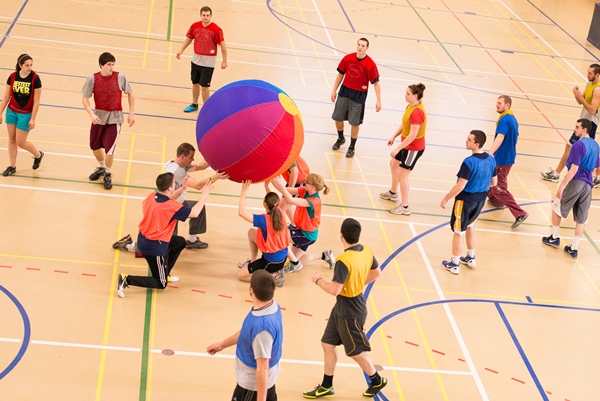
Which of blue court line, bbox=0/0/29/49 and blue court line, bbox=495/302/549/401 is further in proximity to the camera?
blue court line, bbox=0/0/29/49

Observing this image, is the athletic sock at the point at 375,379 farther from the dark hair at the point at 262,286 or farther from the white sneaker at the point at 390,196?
the white sneaker at the point at 390,196

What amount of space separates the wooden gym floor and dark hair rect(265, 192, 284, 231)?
101 centimetres

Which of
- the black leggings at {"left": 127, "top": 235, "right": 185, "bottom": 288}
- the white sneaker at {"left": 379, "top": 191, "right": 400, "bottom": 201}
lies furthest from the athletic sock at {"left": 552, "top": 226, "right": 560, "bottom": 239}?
the black leggings at {"left": 127, "top": 235, "right": 185, "bottom": 288}

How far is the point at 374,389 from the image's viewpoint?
7.13 meters

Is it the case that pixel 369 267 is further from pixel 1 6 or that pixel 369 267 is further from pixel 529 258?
pixel 1 6

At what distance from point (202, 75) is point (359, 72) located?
Result: 2.77 m

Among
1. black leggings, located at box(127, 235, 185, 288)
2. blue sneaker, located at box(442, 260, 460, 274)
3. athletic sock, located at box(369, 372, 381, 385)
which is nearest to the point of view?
athletic sock, located at box(369, 372, 381, 385)

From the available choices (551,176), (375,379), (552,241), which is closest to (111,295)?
(375,379)

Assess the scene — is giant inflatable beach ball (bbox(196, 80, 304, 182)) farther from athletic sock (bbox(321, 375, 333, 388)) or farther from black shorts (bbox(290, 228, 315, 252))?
athletic sock (bbox(321, 375, 333, 388))

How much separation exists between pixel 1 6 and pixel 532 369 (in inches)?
520

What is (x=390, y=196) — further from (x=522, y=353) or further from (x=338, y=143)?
(x=522, y=353)

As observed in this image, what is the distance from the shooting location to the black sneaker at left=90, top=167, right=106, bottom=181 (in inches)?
406

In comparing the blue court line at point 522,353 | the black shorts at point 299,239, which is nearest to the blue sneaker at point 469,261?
the blue court line at point 522,353

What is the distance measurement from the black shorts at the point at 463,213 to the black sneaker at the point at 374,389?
2.95 meters
